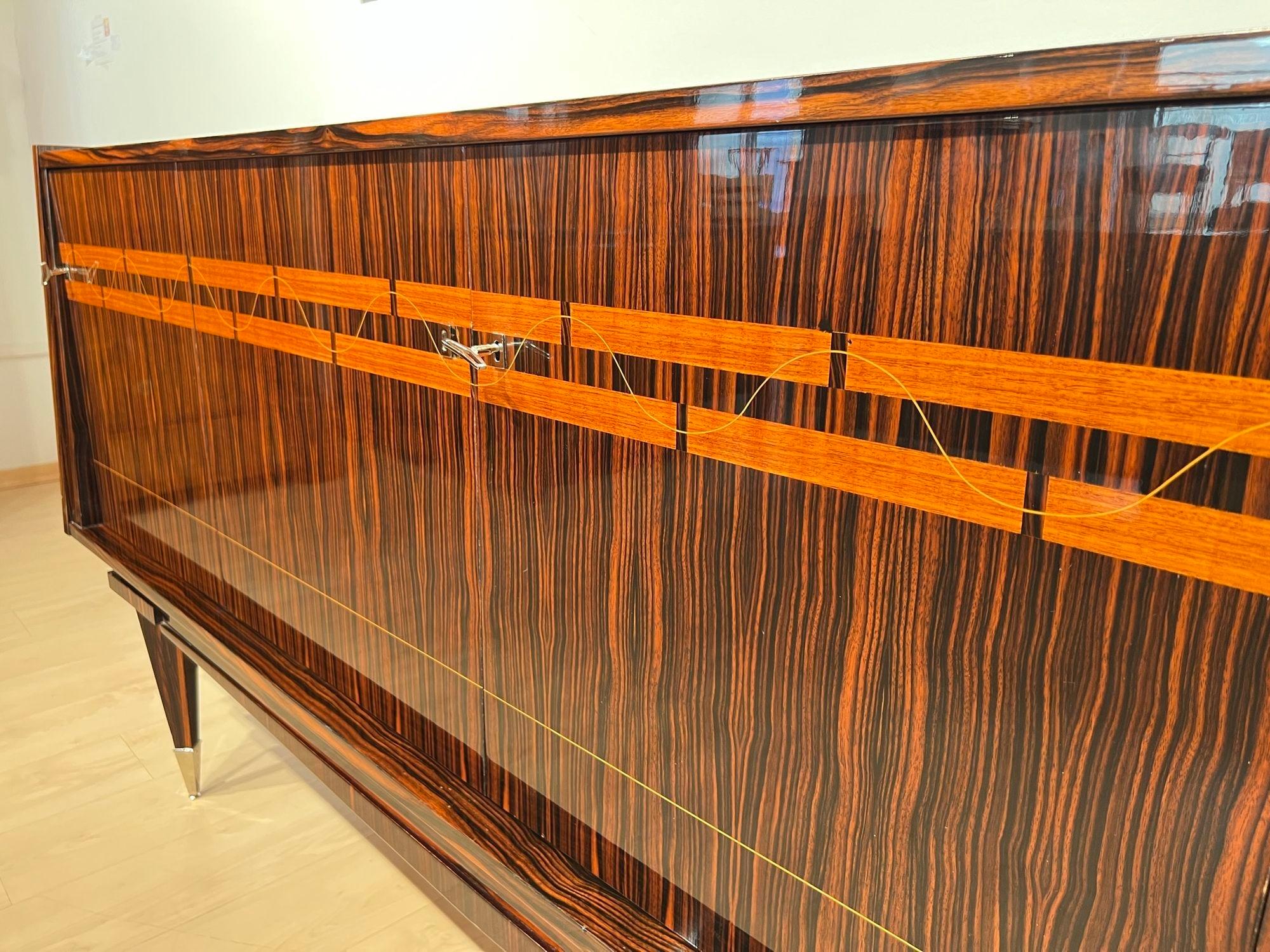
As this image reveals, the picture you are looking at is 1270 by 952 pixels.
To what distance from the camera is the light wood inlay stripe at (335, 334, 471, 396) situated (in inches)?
36.1

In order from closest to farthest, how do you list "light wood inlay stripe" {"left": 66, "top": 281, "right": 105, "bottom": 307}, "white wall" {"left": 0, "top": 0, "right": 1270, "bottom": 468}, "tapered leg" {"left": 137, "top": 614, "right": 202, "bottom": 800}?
"white wall" {"left": 0, "top": 0, "right": 1270, "bottom": 468} → "light wood inlay stripe" {"left": 66, "top": 281, "right": 105, "bottom": 307} → "tapered leg" {"left": 137, "top": 614, "right": 202, "bottom": 800}

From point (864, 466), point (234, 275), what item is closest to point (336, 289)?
point (234, 275)

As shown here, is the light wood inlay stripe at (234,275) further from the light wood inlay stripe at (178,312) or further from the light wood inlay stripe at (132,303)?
the light wood inlay stripe at (132,303)

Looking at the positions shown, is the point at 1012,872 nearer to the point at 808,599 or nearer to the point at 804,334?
the point at 808,599

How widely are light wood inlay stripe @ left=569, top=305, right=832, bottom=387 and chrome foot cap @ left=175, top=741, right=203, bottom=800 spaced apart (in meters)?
1.52

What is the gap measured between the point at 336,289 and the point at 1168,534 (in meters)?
0.85

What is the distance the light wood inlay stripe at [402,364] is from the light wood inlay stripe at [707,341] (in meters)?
0.19

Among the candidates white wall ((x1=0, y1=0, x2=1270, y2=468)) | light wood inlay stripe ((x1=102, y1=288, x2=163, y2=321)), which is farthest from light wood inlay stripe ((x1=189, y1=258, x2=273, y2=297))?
white wall ((x1=0, y1=0, x2=1270, y2=468))

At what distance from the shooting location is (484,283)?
2.79 feet

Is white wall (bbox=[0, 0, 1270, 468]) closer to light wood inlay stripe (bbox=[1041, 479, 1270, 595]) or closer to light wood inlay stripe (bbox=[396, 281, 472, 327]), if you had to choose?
light wood inlay stripe (bbox=[1041, 479, 1270, 595])

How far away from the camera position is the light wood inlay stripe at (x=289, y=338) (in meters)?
1.09

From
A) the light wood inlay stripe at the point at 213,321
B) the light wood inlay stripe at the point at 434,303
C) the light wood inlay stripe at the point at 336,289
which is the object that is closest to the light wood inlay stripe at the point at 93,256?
the light wood inlay stripe at the point at 213,321

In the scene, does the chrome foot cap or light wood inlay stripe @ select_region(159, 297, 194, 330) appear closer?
light wood inlay stripe @ select_region(159, 297, 194, 330)

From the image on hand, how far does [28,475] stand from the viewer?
3.95 meters
